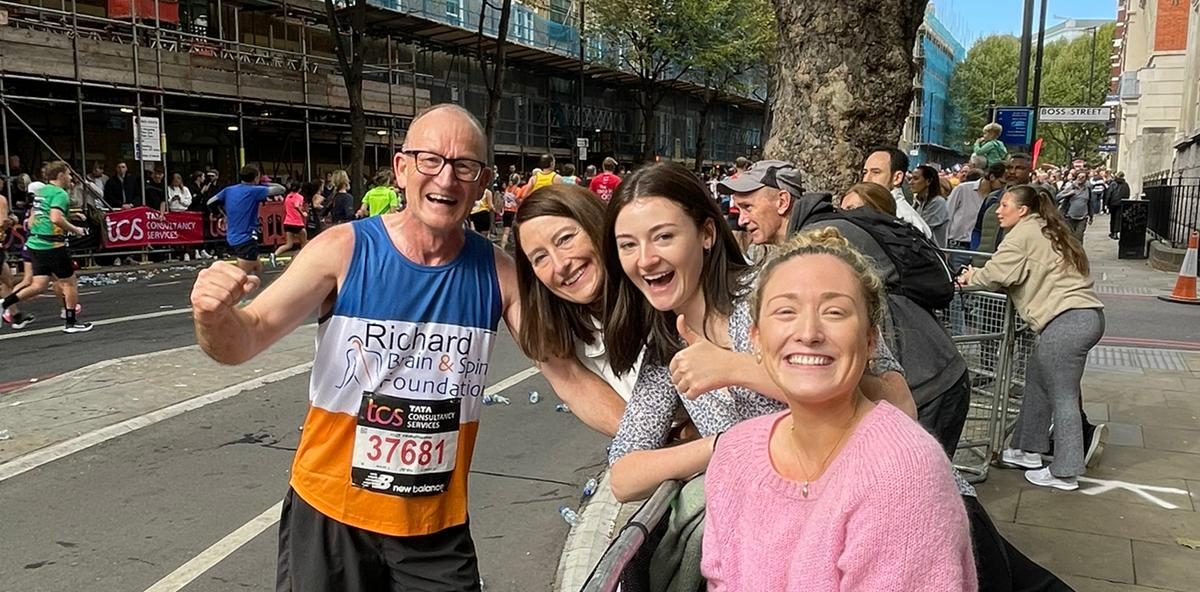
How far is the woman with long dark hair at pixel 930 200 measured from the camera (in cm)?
843

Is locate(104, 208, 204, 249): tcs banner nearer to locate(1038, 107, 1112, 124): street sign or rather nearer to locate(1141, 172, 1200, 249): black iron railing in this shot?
locate(1038, 107, 1112, 124): street sign

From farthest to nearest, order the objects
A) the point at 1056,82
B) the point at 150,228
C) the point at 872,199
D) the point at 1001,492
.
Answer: the point at 1056,82 < the point at 150,228 < the point at 1001,492 < the point at 872,199

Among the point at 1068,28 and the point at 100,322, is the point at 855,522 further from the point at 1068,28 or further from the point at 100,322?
the point at 1068,28

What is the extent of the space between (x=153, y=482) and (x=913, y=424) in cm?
478

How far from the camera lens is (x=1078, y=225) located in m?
18.1

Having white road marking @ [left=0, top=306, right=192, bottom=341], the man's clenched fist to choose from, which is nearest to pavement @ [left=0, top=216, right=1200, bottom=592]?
white road marking @ [left=0, top=306, right=192, bottom=341]

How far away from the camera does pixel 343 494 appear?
98.4 inches

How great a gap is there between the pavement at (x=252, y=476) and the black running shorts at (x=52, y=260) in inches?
47.9

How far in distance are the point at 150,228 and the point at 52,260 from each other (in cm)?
743

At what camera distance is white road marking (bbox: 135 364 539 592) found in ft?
12.9

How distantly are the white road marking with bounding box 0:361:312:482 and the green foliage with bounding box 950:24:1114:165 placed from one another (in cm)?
5979

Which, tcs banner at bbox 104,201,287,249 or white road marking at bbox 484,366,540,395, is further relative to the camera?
tcs banner at bbox 104,201,287,249

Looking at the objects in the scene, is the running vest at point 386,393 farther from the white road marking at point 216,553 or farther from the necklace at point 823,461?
the white road marking at point 216,553

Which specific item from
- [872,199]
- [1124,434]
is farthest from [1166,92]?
[872,199]
